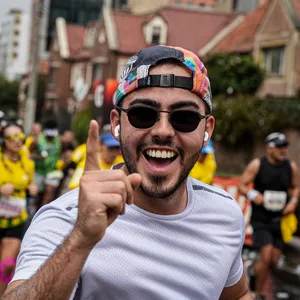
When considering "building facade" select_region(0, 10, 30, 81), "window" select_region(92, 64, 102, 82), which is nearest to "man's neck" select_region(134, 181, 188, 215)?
"window" select_region(92, 64, 102, 82)

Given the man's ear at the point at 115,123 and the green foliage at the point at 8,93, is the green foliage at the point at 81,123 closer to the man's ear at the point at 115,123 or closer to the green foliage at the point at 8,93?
the green foliage at the point at 8,93

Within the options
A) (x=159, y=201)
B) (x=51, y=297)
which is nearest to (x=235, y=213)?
(x=159, y=201)

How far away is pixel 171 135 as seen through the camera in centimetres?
244

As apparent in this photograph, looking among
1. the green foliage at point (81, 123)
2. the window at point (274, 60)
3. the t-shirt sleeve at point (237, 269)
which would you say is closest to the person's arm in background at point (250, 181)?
the t-shirt sleeve at point (237, 269)

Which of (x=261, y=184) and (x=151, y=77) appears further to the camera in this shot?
(x=261, y=184)

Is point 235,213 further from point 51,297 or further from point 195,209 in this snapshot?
point 51,297

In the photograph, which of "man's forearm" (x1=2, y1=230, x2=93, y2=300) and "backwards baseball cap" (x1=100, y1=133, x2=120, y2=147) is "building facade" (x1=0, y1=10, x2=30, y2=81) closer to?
"backwards baseball cap" (x1=100, y1=133, x2=120, y2=147)

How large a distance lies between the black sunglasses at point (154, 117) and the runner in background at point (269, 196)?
5776mm

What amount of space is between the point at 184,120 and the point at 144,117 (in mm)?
143

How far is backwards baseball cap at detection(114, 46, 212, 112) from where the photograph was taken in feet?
8.13

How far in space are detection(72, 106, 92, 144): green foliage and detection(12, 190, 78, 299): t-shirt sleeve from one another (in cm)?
4152

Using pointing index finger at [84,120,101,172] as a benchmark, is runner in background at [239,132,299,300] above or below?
below

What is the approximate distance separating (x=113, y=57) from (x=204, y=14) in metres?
6.48

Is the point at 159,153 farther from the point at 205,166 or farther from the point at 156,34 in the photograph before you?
the point at 156,34
